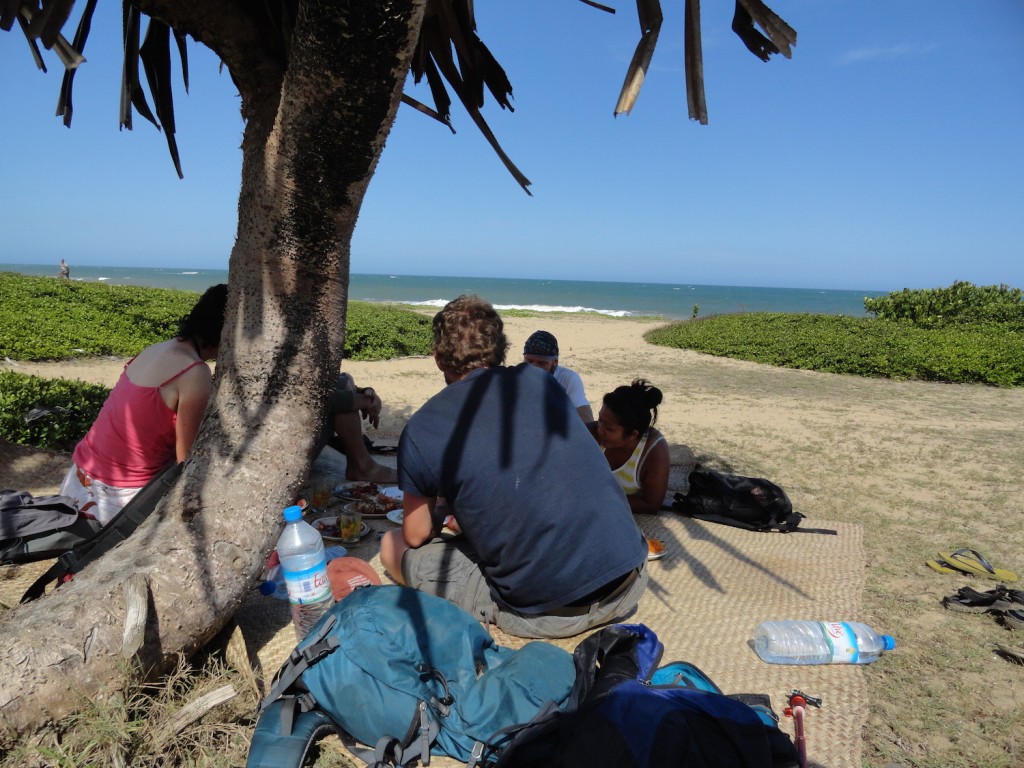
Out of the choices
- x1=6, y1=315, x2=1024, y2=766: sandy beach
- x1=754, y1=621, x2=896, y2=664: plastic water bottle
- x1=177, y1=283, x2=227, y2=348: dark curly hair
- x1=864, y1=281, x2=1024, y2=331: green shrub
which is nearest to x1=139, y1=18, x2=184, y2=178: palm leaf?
x1=177, y1=283, x2=227, y2=348: dark curly hair

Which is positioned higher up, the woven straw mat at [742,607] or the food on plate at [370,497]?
the food on plate at [370,497]

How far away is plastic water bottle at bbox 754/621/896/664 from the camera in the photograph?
7.75 ft

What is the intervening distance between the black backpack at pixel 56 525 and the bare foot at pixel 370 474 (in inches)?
67.3

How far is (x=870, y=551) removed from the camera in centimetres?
397

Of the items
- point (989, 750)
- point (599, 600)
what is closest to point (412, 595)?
point (599, 600)

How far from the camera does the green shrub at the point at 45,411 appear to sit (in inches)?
173

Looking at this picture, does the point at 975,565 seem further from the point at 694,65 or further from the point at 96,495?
the point at 96,495

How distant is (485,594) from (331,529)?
4.05 ft

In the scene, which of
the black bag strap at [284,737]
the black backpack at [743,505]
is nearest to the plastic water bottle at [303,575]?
the black bag strap at [284,737]

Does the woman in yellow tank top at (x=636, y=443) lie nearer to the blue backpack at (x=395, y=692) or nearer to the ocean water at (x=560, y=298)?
the blue backpack at (x=395, y=692)

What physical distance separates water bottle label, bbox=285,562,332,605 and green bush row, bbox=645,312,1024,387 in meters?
13.1

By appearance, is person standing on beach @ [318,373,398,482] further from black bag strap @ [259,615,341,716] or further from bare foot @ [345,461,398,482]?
black bag strap @ [259,615,341,716]

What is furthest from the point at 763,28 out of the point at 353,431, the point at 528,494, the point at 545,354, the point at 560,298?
the point at 560,298

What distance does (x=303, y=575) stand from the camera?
2.18 m
